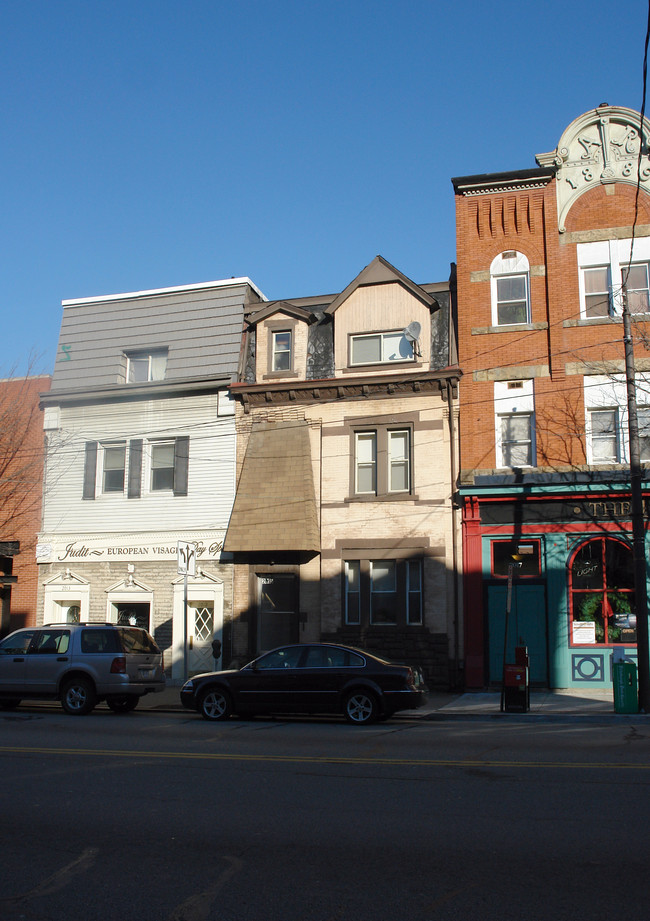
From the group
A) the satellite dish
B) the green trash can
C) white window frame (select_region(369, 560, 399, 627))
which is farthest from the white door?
the green trash can

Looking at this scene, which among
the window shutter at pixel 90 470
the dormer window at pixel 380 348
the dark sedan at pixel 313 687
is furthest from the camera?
the window shutter at pixel 90 470

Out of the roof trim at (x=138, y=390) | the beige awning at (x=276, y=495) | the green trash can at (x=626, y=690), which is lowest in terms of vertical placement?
the green trash can at (x=626, y=690)

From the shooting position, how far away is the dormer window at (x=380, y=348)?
73.2ft

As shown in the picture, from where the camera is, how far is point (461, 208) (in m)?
22.5

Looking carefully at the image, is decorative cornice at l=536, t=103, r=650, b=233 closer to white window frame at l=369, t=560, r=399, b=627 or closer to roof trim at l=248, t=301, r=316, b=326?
roof trim at l=248, t=301, r=316, b=326

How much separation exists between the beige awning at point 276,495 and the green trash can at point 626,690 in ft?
26.5

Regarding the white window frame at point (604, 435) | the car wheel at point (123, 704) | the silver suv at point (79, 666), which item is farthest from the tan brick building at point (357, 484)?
the silver suv at point (79, 666)

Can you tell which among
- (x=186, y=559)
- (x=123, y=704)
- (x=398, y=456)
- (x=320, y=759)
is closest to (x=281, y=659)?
(x=123, y=704)

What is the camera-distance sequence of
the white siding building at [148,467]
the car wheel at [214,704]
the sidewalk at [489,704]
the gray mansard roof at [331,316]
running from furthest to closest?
the white siding building at [148,467] → the gray mansard roof at [331,316] → the sidewalk at [489,704] → the car wheel at [214,704]

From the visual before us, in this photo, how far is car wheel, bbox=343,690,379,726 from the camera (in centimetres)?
1478

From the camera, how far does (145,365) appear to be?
25.1 meters

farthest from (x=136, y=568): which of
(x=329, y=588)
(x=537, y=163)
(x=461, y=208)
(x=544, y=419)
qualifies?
(x=537, y=163)

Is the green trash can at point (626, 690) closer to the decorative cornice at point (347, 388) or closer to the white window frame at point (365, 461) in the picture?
the white window frame at point (365, 461)

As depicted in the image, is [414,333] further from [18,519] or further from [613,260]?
[18,519]
